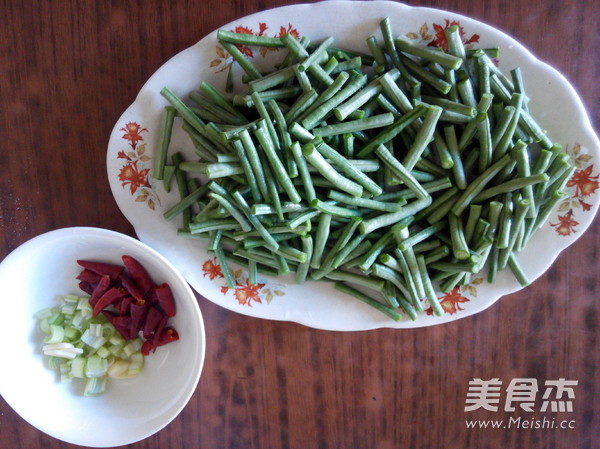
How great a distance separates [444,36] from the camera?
1.39 metres

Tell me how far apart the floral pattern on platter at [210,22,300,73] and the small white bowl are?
0.62 m

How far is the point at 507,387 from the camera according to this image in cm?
164

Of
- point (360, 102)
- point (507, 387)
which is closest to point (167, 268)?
point (360, 102)

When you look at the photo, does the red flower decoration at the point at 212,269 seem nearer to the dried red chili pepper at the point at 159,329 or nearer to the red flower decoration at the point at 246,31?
the dried red chili pepper at the point at 159,329

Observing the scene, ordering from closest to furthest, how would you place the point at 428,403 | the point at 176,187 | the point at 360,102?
the point at 360,102
the point at 176,187
the point at 428,403

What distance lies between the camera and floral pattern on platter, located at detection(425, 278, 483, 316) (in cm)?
151

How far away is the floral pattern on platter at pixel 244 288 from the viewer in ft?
5.02

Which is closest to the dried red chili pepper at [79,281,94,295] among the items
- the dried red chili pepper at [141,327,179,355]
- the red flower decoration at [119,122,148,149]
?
the dried red chili pepper at [141,327,179,355]

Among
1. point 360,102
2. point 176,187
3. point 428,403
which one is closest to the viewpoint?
point 360,102

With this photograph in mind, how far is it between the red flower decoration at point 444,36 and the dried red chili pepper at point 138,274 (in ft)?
3.75

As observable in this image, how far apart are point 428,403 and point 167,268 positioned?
3.35 feet

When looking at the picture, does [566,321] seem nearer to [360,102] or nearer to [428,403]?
[428,403]

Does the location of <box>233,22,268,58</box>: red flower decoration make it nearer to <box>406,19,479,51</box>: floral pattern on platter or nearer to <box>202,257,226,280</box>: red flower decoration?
<box>406,19,479,51</box>: floral pattern on platter

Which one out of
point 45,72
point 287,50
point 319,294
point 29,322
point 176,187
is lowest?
point 29,322
